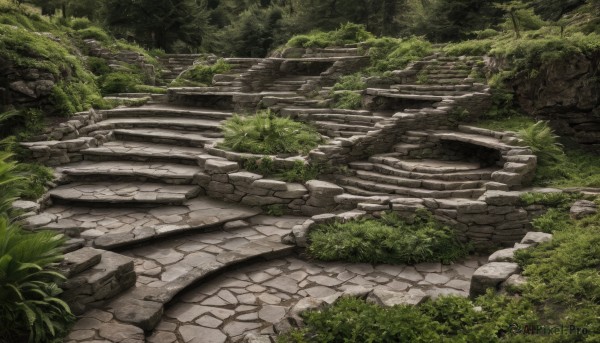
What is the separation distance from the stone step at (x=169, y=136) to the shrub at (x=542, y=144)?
7064mm

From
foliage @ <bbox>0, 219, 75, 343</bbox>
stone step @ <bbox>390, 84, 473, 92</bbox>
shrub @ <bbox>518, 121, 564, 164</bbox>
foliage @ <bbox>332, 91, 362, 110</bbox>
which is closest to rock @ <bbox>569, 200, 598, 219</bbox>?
shrub @ <bbox>518, 121, 564, 164</bbox>

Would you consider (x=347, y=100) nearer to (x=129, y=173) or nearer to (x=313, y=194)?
(x=313, y=194)

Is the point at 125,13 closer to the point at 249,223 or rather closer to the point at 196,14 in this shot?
the point at 196,14

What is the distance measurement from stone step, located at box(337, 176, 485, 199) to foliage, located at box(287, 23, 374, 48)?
30.3 ft

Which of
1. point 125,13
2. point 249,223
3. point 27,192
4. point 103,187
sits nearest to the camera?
point 27,192

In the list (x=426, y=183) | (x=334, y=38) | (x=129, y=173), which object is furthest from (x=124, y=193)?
(x=334, y=38)

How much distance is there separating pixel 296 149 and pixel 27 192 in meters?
5.21

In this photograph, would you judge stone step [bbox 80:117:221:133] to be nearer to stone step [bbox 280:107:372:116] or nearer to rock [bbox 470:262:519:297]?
stone step [bbox 280:107:372:116]

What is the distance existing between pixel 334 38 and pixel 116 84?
8.36m

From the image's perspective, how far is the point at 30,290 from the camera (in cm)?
443

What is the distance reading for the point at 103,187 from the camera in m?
8.65

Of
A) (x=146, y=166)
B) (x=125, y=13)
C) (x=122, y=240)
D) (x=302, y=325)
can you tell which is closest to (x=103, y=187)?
(x=146, y=166)

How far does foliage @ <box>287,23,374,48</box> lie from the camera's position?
666 inches

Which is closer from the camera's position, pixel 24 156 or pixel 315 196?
pixel 315 196
